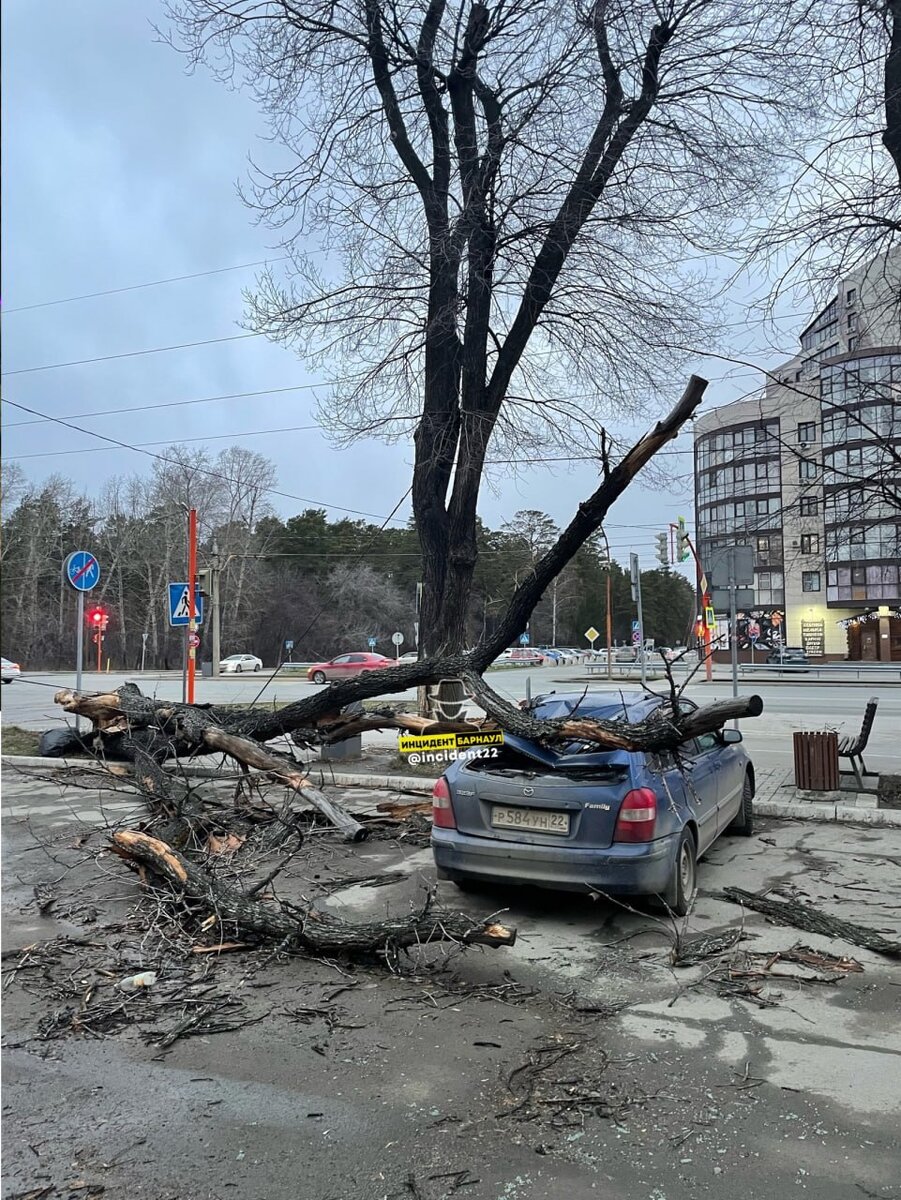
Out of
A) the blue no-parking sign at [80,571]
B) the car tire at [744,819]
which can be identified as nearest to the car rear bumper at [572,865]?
the car tire at [744,819]

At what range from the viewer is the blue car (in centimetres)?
524

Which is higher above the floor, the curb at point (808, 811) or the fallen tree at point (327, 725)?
the fallen tree at point (327, 725)

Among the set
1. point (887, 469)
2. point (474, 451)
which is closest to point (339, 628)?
point (474, 451)

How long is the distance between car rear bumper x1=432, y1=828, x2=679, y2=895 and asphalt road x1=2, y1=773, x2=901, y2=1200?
0.34 meters

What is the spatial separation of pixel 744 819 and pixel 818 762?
243 centimetres

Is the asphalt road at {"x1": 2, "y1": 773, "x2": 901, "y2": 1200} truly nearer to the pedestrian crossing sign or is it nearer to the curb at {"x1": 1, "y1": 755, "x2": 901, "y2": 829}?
the curb at {"x1": 1, "y1": 755, "x2": 901, "y2": 829}

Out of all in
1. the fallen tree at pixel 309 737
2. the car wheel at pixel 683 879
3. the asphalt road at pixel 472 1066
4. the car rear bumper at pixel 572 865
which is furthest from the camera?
the car wheel at pixel 683 879

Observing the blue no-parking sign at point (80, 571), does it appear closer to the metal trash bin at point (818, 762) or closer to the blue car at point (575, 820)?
the blue car at point (575, 820)

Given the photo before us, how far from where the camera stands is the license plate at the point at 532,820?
5352 mm

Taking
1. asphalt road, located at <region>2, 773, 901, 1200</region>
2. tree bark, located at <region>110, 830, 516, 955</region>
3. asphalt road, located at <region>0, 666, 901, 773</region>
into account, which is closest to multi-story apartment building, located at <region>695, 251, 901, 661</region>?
asphalt road, located at <region>2, 773, 901, 1200</region>

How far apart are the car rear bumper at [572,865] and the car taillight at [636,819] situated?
59 mm

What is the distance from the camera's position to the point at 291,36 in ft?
35.3

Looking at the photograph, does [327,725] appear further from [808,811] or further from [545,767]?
[808,811]

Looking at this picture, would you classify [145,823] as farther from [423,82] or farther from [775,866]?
[423,82]
